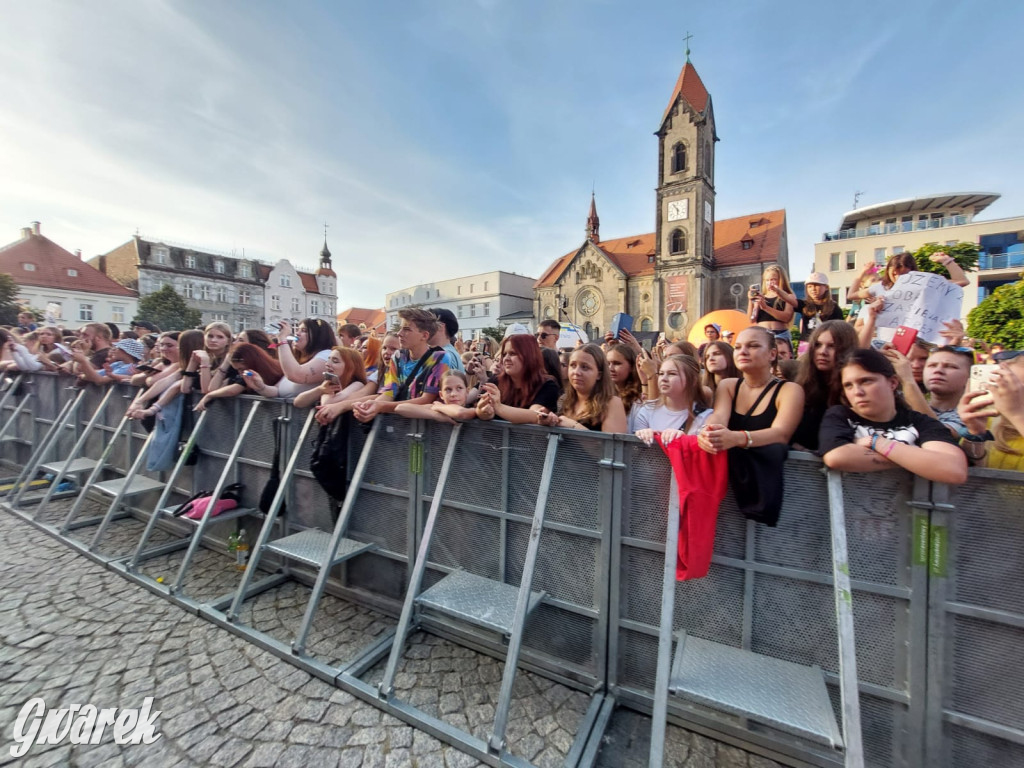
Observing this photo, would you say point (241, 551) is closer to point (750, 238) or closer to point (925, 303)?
point (925, 303)

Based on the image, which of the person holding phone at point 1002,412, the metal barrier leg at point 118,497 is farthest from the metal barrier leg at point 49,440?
the person holding phone at point 1002,412

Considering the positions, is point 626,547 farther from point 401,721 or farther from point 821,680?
point 401,721

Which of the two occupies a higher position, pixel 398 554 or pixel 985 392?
pixel 985 392

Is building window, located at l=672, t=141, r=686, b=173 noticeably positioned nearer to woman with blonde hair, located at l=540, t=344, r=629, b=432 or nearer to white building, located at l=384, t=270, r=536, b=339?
white building, located at l=384, t=270, r=536, b=339

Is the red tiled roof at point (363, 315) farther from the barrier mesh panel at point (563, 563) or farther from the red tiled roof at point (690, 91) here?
the barrier mesh panel at point (563, 563)

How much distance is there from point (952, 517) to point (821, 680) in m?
1.04

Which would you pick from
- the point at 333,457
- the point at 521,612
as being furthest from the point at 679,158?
the point at 521,612

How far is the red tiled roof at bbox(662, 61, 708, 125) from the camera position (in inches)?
1670

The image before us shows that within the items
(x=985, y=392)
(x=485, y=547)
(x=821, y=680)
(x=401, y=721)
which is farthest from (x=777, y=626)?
(x=401, y=721)

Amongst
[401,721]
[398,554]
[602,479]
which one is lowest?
[401,721]

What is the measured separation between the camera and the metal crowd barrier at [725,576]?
78.5 inches

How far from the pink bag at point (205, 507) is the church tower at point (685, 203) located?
139ft

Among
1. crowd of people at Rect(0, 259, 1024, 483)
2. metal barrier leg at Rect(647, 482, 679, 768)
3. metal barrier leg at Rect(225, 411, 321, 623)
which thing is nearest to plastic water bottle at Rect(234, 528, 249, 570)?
metal barrier leg at Rect(225, 411, 321, 623)

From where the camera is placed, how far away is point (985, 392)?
230 centimetres
